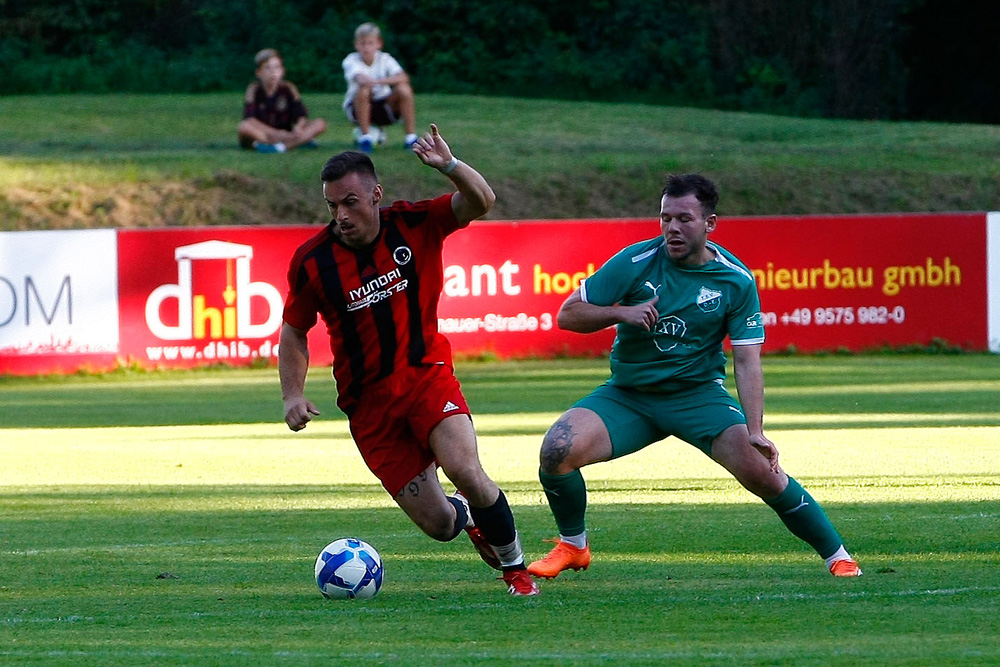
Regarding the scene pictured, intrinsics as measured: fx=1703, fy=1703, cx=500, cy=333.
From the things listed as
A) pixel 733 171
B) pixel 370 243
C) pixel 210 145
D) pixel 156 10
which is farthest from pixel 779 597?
pixel 156 10

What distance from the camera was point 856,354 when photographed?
21.4 m

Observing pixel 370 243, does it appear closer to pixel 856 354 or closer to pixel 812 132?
pixel 856 354

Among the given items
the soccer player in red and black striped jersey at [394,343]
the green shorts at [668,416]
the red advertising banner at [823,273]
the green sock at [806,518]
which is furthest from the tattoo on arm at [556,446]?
the red advertising banner at [823,273]

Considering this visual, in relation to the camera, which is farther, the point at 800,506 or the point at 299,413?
the point at 800,506

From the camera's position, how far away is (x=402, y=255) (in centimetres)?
723

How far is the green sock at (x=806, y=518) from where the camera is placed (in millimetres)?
7422

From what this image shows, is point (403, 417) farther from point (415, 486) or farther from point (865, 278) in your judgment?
point (865, 278)

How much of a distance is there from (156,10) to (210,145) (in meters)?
14.4

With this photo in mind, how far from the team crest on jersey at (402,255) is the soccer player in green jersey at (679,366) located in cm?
72

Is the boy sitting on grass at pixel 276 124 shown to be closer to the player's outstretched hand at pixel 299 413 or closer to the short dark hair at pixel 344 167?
the short dark hair at pixel 344 167

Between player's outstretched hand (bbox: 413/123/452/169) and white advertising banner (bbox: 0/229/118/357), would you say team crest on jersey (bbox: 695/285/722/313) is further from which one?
white advertising banner (bbox: 0/229/118/357)

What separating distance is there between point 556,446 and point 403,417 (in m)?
0.69

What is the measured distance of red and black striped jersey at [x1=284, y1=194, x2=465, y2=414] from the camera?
7.20m

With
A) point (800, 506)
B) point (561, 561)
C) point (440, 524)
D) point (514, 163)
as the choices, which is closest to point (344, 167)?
point (440, 524)
